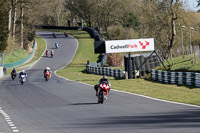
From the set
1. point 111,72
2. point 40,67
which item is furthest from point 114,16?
point 111,72

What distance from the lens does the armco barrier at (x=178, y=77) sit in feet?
94.8

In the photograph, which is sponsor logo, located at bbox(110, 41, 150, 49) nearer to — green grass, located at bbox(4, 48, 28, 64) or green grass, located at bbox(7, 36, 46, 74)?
green grass, located at bbox(7, 36, 46, 74)

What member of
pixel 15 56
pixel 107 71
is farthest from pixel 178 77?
pixel 15 56

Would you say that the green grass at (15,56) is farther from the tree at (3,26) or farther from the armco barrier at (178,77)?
the armco barrier at (178,77)

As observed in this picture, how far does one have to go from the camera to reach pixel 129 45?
119 ft

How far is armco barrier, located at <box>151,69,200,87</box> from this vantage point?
28.9 metres

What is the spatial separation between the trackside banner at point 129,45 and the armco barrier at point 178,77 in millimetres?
2770

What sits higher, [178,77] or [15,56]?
[15,56]

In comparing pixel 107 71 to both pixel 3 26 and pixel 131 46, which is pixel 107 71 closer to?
pixel 131 46

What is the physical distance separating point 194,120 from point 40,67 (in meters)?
49.5

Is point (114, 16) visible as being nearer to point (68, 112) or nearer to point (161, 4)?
point (161, 4)

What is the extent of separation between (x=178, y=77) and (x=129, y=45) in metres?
6.87

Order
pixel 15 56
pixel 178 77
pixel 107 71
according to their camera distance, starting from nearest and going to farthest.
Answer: pixel 178 77 → pixel 107 71 → pixel 15 56

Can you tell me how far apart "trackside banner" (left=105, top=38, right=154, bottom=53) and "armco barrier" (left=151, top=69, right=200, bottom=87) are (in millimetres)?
2770
